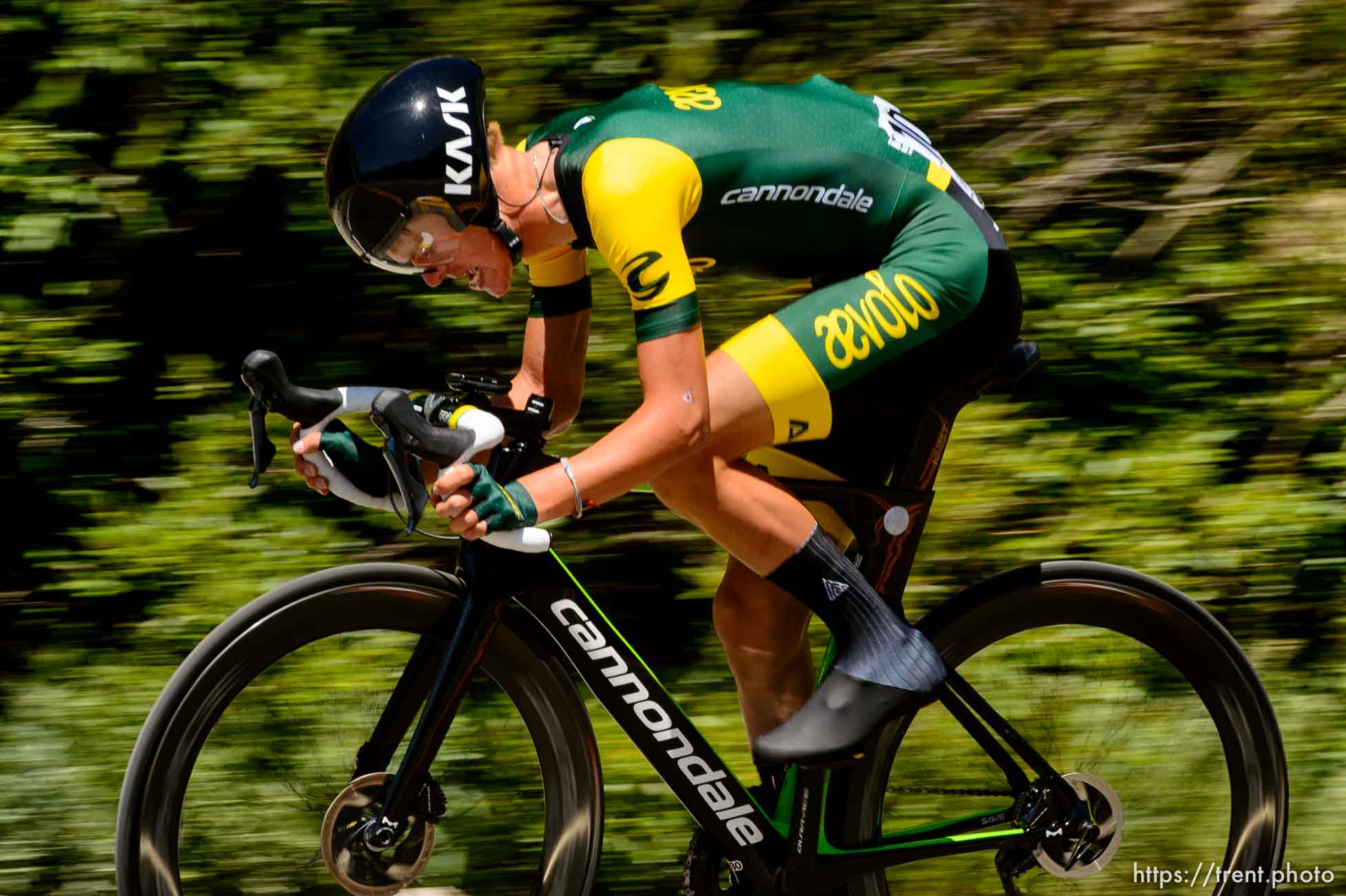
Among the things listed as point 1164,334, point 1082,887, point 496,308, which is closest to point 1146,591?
point 1082,887

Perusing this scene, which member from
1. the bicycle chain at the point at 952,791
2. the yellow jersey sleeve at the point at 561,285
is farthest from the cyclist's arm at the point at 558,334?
the bicycle chain at the point at 952,791

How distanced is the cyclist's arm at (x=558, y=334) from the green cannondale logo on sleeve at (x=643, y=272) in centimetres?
52

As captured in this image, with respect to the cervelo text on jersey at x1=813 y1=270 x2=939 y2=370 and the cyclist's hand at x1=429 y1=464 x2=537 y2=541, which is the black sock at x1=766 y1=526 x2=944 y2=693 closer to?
the cervelo text on jersey at x1=813 y1=270 x2=939 y2=370

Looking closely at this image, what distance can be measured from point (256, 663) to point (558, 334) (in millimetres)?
885

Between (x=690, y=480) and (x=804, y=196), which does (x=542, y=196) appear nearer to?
(x=804, y=196)

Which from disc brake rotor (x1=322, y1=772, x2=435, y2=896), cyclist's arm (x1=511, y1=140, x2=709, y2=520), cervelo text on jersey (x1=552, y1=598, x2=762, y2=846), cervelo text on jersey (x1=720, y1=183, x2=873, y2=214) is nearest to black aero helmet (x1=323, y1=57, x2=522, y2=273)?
cyclist's arm (x1=511, y1=140, x2=709, y2=520)

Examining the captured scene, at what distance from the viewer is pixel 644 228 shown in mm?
2629

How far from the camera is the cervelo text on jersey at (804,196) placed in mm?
2857

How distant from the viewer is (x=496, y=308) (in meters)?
4.13

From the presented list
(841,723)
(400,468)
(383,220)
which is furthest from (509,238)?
(841,723)

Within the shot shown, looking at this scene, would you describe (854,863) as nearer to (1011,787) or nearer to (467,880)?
(1011,787)

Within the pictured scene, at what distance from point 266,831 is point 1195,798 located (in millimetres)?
1998

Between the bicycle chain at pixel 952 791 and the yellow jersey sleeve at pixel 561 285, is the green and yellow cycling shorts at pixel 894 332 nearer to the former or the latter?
the yellow jersey sleeve at pixel 561 285

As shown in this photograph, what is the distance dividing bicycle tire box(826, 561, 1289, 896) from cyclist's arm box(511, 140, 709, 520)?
29.3 inches
